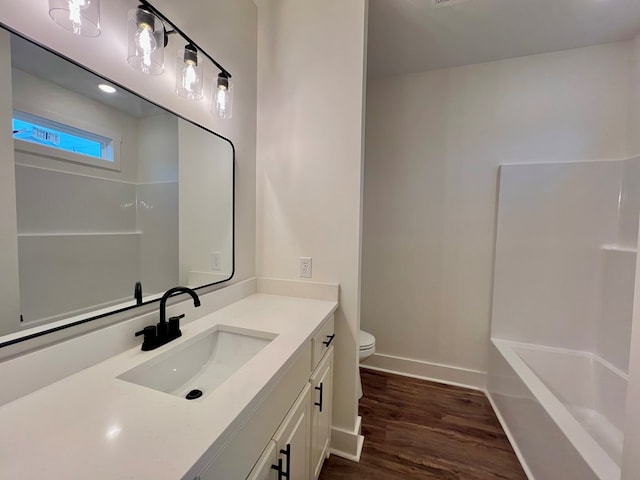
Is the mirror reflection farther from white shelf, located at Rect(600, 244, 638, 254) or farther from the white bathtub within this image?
white shelf, located at Rect(600, 244, 638, 254)

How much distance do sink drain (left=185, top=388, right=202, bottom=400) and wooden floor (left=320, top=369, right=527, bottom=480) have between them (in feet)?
3.11

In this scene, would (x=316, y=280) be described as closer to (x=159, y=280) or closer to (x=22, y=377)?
(x=159, y=280)

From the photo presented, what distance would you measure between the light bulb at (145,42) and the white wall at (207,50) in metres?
0.06

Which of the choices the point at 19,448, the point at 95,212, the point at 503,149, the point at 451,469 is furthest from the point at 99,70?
the point at 503,149

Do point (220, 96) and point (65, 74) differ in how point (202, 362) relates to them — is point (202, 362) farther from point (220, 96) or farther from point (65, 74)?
point (220, 96)

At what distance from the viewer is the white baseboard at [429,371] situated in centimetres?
224

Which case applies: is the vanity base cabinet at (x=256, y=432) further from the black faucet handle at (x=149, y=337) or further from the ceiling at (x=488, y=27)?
the ceiling at (x=488, y=27)

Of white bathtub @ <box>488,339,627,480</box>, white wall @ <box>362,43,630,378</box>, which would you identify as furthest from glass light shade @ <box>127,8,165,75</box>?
white bathtub @ <box>488,339,627,480</box>

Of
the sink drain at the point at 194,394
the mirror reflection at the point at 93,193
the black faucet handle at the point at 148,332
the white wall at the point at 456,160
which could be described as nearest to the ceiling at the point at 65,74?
the mirror reflection at the point at 93,193

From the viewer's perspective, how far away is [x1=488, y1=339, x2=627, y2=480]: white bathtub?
114cm

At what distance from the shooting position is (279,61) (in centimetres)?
164

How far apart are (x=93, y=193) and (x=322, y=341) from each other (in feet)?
3.53

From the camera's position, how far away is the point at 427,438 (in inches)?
66.6

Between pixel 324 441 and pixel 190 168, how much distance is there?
59.5 inches
